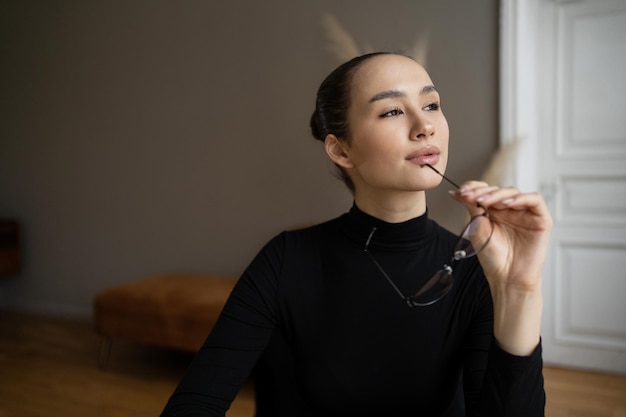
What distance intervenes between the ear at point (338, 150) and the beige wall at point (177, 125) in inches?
78.7

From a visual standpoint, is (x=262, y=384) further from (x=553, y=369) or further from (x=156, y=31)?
(x=156, y=31)

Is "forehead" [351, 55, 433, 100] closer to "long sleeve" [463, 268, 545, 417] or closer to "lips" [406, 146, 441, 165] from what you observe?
"lips" [406, 146, 441, 165]

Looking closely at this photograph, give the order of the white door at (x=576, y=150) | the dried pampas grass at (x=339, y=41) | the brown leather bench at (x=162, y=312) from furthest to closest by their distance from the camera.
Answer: the dried pampas grass at (x=339, y=41)
the brown leather bench at (x=162, y=312)
the white door at (x=576, y=150)

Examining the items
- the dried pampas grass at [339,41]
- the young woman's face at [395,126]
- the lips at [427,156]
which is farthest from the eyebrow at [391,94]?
the dried pampas grass at [339,41]

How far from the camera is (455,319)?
1.12 meters

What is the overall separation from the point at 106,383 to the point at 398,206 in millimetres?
2510

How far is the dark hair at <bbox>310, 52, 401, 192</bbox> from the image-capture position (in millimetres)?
1159

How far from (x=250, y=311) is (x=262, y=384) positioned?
0.17 meters

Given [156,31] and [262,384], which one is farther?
[156,31]

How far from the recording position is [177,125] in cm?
397

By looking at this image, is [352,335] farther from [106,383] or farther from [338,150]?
[106,383]

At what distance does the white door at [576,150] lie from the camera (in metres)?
2.93

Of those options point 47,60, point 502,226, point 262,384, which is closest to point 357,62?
point 502,226

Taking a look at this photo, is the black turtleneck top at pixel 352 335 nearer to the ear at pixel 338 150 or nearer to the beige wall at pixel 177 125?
the ear at pixel 338 150
